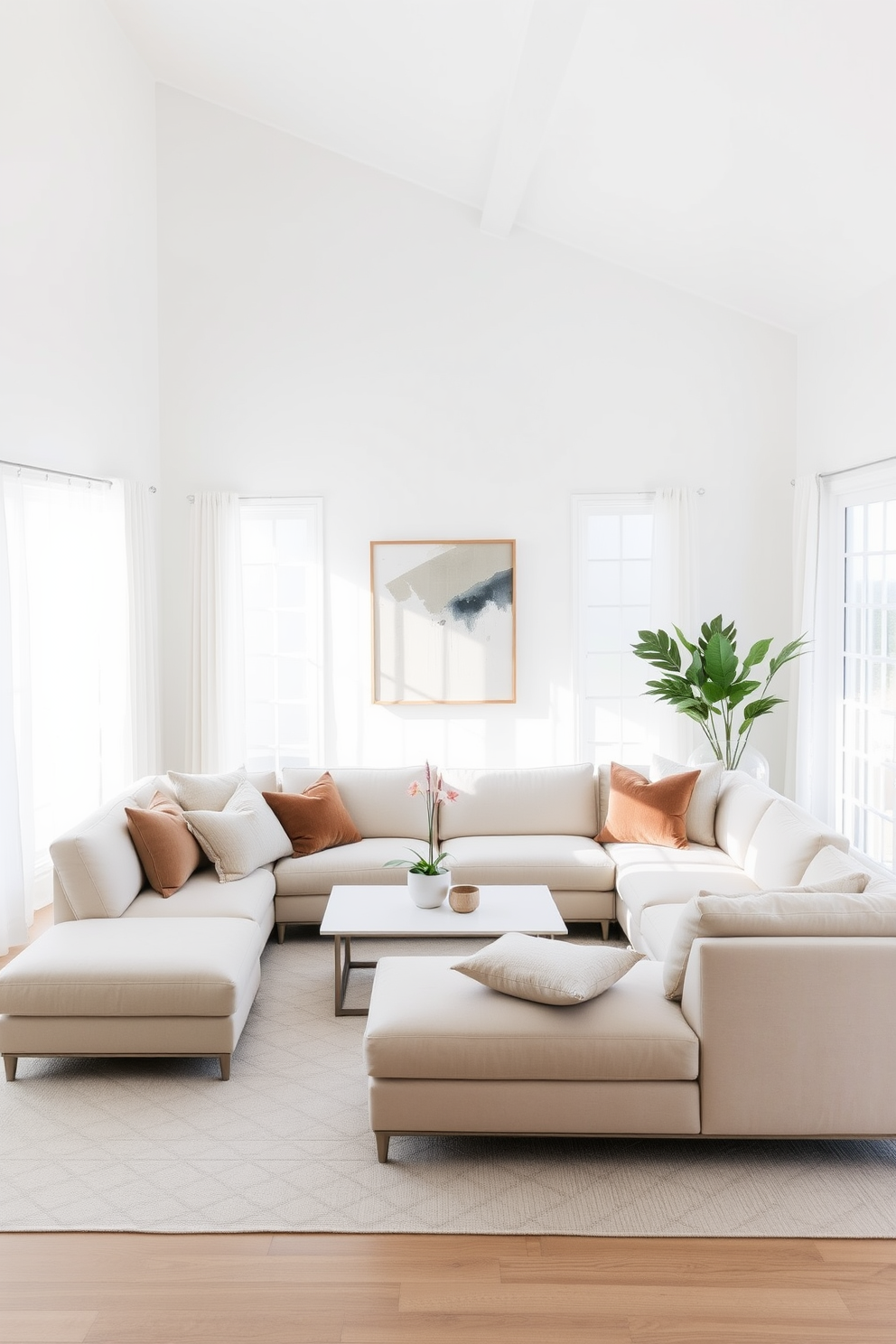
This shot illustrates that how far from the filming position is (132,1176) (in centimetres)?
302

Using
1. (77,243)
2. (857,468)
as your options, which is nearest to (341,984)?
(857,468)

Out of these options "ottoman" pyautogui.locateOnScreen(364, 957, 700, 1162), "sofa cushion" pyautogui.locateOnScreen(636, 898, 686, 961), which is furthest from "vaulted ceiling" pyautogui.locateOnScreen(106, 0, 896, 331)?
"ottoman" pyautogui.locateOnScreen(364, 957, 700, 1162)

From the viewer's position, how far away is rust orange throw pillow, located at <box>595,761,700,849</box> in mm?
5180

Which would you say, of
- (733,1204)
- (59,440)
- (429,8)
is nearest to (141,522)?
(59,440)

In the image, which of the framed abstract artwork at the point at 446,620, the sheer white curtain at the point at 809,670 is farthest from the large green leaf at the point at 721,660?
the framed abstract artwork at the point at 446,620

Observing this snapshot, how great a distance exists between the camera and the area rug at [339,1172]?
9.15 ft

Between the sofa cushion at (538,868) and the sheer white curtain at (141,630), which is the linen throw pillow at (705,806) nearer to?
the sofa cushion at (538,868)

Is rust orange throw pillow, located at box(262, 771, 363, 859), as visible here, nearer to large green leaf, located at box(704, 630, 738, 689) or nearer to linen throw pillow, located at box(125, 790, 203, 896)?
linen throw pillow, located at box(125, 790, 203, 896)

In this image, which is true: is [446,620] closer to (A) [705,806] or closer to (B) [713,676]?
(B) [713,676]

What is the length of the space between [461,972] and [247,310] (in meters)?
5.11

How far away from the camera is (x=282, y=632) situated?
7.05 m

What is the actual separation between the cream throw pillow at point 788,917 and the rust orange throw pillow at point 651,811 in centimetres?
203

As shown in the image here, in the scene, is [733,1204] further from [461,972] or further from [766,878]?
[766,878]

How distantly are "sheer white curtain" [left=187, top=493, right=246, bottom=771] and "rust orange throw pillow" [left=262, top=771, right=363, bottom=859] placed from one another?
171cm
